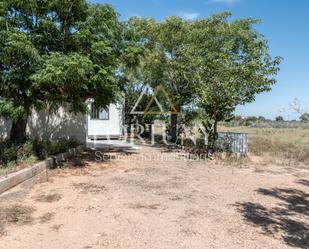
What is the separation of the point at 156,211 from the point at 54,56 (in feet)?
15.2

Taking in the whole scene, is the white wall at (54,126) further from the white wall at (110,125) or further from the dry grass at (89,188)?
the dry grass at (89,188)

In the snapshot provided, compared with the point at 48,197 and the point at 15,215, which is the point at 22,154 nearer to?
the point at 48,197

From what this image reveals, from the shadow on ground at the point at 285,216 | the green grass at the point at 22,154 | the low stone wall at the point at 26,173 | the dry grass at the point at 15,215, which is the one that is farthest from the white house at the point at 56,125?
the shadow on ground at the point at 285,216

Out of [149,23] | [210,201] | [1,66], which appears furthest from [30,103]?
[149,23]

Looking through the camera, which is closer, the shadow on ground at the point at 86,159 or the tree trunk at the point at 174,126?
the shadow on ground at the point at 86,159

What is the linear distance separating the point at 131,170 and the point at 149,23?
8.46 meters

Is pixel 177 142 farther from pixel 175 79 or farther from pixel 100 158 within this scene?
pixel 100 158

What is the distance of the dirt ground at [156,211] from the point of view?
176 inches

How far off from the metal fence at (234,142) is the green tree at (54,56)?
539cm

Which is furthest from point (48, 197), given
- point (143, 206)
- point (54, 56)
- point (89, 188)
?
point (54, 56)

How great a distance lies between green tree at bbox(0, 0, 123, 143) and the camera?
25.6 feet

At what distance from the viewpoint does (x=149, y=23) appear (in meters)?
15.7

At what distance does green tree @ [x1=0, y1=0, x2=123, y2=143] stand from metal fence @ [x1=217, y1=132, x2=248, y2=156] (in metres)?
5.39

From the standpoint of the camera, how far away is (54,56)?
8195 mm
